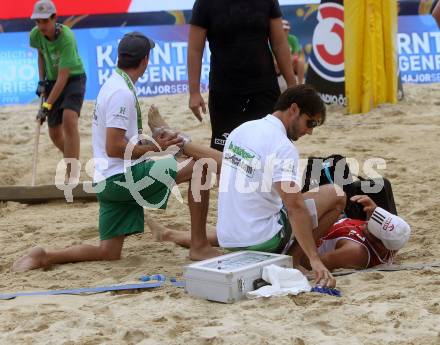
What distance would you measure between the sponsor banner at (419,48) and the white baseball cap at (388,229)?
8.18 metres

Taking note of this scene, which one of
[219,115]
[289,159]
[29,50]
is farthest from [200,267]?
[29,50]

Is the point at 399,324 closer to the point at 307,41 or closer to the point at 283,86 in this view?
the point at 283,86

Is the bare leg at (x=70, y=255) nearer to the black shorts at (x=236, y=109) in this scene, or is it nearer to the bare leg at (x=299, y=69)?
the black shorts at (x=236, y=109)

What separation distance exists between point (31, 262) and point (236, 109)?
5.27ft

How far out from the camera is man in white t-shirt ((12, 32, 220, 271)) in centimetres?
474

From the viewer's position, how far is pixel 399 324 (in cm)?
339

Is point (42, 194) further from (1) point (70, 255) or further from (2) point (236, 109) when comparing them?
(2) point (236, 109)

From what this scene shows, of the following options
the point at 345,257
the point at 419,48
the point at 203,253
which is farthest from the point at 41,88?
the point at 419,48

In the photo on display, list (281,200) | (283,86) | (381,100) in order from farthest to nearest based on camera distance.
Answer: (381,100), (283,86), (281,200)

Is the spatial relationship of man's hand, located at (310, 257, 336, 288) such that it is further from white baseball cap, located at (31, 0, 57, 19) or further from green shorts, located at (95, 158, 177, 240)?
white baseball cap, located at (31, 0, 57, 19)

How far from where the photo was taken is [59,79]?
23.9 ft

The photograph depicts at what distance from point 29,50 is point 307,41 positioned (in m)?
4.03

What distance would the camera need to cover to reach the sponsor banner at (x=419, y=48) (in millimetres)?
12342

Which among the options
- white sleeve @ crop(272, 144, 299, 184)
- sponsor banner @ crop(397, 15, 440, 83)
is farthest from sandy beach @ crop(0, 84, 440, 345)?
sponsor banner @ crop(397, 15, 440, 83)
